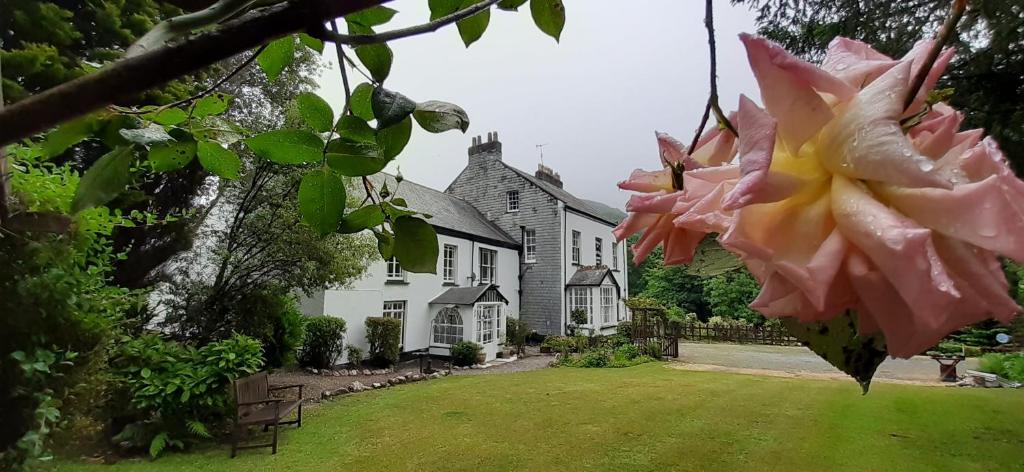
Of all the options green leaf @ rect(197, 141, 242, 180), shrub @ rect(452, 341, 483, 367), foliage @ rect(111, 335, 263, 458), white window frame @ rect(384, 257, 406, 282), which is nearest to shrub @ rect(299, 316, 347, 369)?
white window frame @ rect(384, 257, 406, 282)

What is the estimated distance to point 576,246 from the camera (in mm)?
18031

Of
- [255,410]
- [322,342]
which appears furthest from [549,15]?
[322,342]

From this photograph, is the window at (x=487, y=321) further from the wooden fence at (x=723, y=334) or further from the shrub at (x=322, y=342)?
the wooden fence at (x=723, y=334)

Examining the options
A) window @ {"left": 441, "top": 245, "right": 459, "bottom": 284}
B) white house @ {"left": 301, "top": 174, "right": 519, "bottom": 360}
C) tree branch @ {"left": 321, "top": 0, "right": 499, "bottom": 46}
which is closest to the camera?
tree branch @ {"left": 321, "top": 0, "right": 499, "bottom": 46}

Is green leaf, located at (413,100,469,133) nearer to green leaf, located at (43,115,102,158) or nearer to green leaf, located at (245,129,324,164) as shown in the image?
green leaf, located at (245,129,324,164)

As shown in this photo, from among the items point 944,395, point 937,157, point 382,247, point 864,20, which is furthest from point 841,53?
point 944,395

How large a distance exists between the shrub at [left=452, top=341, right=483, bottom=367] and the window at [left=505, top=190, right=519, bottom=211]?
648 cm

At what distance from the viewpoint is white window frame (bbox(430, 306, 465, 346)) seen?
13.3 m

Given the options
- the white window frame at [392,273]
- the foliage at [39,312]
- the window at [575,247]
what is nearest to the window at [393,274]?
the white window frame at [392,273]

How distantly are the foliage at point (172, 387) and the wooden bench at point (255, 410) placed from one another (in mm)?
Result: 213

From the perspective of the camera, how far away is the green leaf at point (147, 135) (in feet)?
1.74

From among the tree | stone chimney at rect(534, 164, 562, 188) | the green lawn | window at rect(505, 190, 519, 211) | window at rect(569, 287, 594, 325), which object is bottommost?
the green lawn

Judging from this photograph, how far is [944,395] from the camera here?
28.8 ft

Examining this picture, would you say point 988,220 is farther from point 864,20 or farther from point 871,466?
point 871,466
